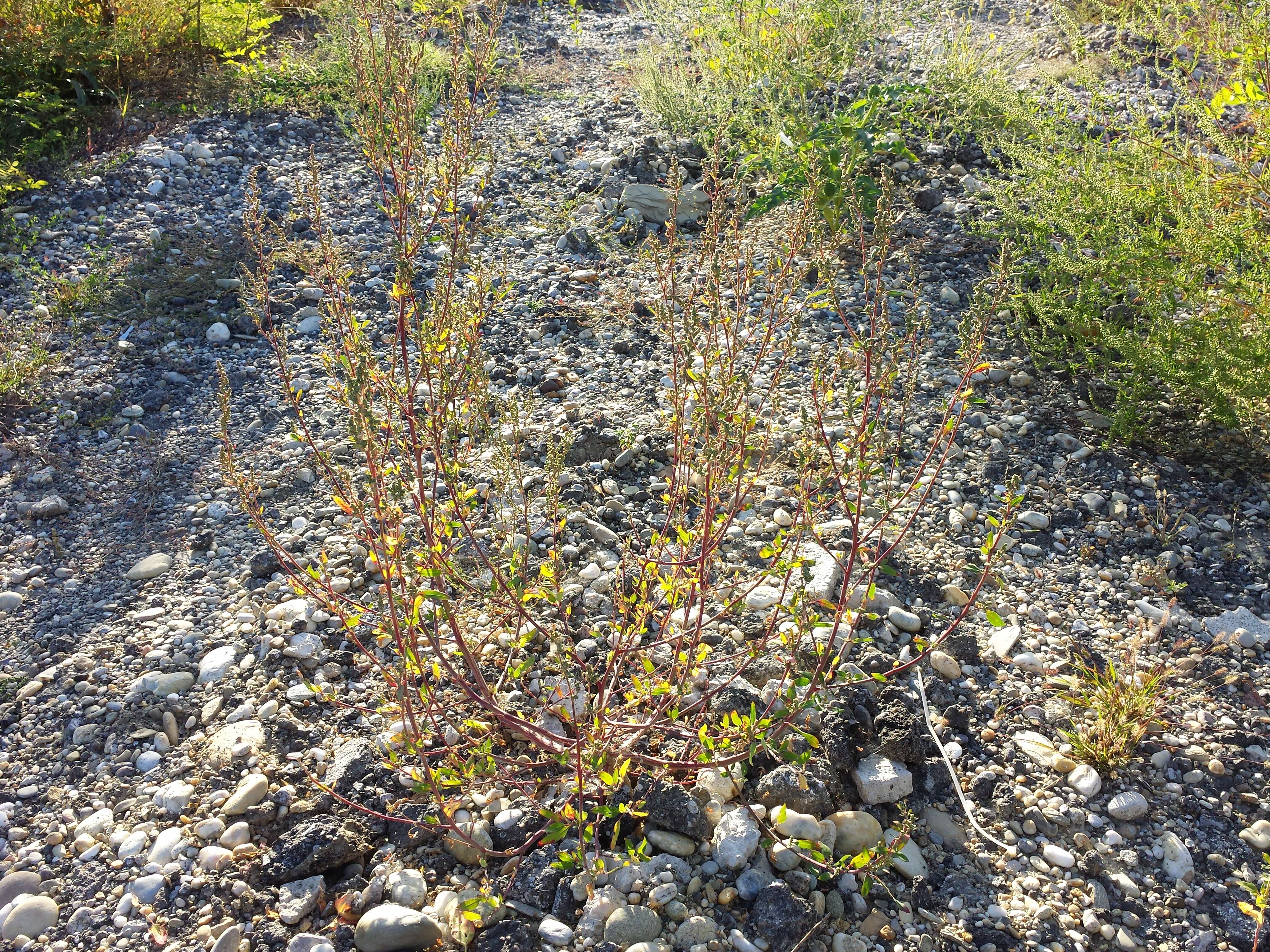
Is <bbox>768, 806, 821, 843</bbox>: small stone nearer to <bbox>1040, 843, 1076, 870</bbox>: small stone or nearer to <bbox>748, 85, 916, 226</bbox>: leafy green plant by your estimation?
<bbox>1040, 843, 1076, 870</bbox>: small stone

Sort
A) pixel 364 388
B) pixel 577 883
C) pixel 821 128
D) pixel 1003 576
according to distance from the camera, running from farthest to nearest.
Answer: pixel 821 128, pixel 1003 576, pixel 577 883, pixel 364 388

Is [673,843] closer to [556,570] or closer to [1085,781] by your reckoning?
[556,570]

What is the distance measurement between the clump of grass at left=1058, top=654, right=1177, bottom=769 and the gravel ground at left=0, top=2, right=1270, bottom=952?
0.16 feet

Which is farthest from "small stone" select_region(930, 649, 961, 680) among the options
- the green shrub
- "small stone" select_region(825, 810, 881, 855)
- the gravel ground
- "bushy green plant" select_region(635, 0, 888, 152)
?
the green shrub

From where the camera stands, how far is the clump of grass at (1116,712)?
2.52 m

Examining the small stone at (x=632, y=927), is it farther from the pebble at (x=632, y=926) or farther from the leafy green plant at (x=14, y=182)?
the leafy green plant at (x=14, y=182)

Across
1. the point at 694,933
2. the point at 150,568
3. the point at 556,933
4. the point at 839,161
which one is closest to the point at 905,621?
the point at 694,933

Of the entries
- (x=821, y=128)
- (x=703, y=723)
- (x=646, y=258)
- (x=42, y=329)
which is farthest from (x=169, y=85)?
(x=703, y=723)

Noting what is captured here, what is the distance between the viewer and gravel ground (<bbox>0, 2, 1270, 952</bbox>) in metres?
2.16

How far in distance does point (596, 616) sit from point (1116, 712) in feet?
5.23

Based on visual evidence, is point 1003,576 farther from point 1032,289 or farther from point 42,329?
point 42,329

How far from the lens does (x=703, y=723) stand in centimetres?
239

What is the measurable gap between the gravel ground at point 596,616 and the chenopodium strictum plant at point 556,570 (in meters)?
0.13

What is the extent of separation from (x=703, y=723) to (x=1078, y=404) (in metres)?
2.44
